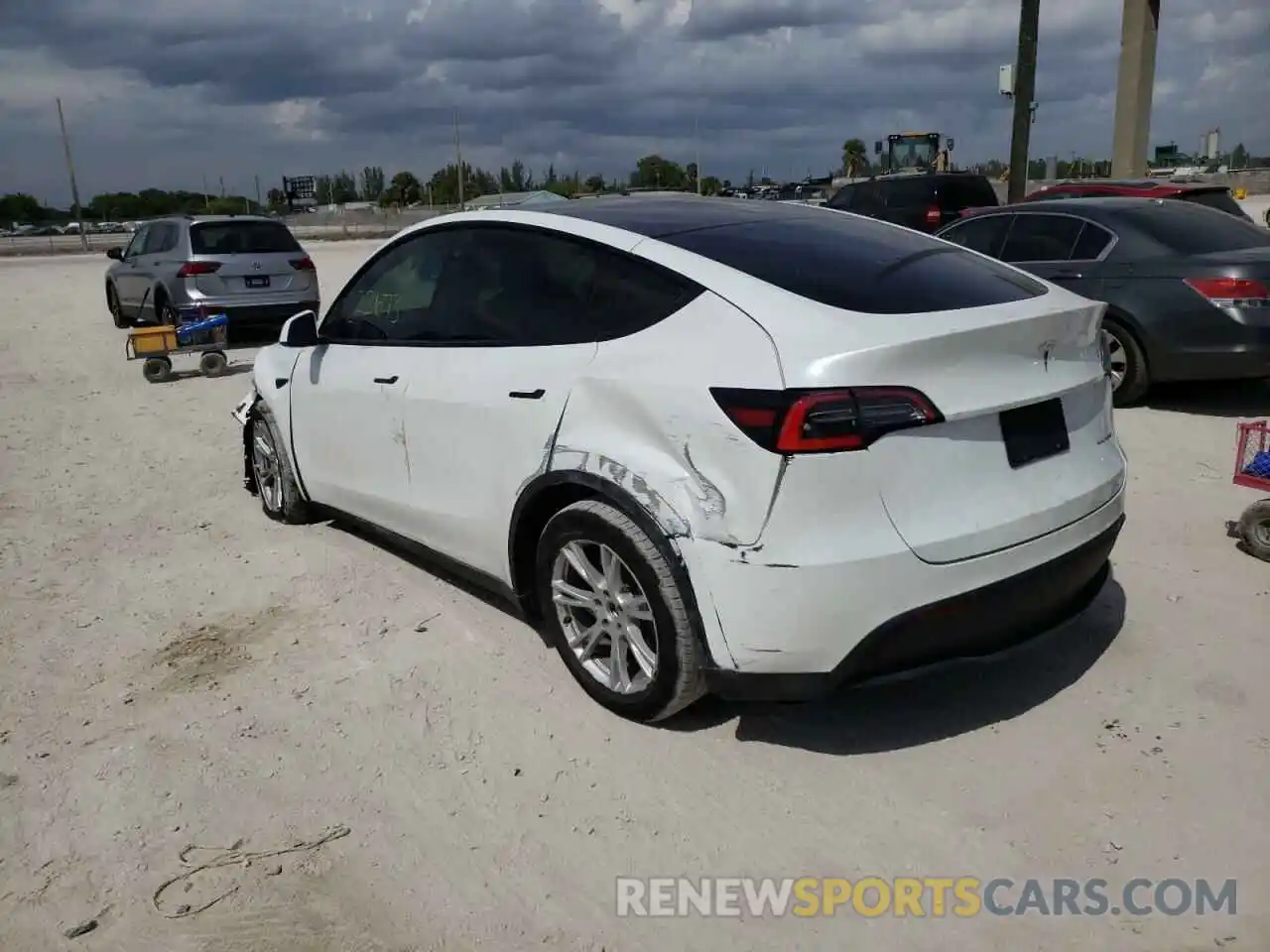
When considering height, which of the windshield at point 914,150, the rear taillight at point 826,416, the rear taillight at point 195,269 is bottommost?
the rear taillight at point 195,269

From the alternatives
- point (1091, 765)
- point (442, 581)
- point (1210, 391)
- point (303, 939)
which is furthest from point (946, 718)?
point (1210, 391)

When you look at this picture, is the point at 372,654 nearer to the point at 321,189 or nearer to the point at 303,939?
the point at 303,939

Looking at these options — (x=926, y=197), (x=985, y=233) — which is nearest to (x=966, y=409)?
(x=985, y=233)

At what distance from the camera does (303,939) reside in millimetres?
2557

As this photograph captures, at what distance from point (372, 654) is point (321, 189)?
408 ft

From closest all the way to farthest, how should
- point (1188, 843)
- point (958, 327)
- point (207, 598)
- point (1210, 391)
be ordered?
point (1188, 843)
point (958, 327)
point (207, 598)
point (1210, 391)

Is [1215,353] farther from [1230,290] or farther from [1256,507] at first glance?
[1256,507]

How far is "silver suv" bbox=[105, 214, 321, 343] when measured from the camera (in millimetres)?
12406

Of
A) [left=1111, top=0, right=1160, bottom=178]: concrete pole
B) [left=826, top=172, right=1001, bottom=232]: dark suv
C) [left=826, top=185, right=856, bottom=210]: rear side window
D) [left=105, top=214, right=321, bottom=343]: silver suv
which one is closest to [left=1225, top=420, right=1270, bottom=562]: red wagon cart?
[left=105, top=214, right=321, bottom=343]: silver suv

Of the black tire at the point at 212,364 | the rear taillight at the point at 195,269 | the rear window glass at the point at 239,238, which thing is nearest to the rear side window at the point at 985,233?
the black tire at the point at 212,364

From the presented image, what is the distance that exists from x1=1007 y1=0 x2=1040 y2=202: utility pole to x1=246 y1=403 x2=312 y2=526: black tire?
16.3m

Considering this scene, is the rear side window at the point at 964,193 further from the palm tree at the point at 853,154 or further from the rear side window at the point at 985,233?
the palm tree at the point at 853,154

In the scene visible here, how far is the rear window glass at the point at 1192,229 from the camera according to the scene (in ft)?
24.8

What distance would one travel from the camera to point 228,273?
12508mm
